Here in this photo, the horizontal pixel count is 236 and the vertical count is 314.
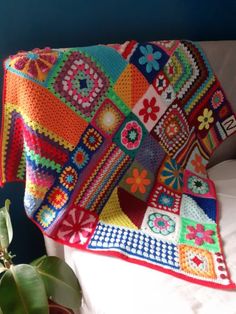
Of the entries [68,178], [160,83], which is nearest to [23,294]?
[68,178]

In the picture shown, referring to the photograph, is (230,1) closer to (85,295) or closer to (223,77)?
(223,77)

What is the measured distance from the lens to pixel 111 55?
1056mm

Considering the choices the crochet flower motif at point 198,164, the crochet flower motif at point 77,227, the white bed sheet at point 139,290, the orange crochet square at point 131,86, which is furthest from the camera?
the crochet flower motif at point 198,164

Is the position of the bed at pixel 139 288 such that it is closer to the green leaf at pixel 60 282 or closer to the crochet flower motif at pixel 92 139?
the green leaf at pixel 60 282

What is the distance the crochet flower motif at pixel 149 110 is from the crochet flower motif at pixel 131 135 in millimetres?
47

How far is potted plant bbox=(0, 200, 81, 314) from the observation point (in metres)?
0.79

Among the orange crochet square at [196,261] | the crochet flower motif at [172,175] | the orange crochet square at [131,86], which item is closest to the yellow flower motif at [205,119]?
the crochet flower motif at [172,175]

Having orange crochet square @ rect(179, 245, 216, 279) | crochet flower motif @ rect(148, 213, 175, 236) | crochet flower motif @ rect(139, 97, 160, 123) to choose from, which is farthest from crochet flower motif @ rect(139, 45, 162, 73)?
orange crochet square @ rect(179, 245, 216, 279)

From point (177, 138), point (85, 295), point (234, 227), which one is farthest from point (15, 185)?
point (234, 227)

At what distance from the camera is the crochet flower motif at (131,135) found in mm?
1108

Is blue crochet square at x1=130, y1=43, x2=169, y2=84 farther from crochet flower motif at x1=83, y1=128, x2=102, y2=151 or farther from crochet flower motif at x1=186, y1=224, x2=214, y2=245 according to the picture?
crochet flower motif at x1=186, y1=224, x2=214, y2=245

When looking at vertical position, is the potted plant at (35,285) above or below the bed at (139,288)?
below

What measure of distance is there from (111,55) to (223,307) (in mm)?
799

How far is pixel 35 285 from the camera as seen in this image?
0.81 m
